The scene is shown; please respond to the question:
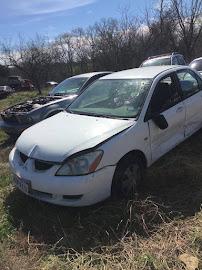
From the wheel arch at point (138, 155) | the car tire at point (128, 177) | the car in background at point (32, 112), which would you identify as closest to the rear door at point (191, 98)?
the wheel arch at point (138, 155)

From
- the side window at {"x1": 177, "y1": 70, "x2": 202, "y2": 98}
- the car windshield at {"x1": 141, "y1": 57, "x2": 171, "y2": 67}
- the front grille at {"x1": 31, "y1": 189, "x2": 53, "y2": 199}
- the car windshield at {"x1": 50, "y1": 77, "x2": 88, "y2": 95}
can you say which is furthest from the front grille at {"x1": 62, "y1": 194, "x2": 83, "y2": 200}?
the car windshield at {"x1": 141, "y1": 57, "x2": 171, "y2": 67}

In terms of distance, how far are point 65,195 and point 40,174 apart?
1.21ft

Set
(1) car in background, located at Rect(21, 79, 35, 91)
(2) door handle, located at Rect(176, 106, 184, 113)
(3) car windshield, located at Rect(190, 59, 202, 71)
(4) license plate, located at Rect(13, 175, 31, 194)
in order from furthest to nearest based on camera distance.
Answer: (1) car in background, located at Rect(21, 79, 35, 91) < (3) car windshield, located at Rect(190, 59, 202, 71) < (2) door handle, located at Rect(176, 106, 184, 113) < (4) license plate, located at Rect(13, 175, 31, 194)

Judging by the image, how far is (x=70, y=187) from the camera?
427cm

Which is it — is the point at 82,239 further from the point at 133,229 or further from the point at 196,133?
the point at 196,133

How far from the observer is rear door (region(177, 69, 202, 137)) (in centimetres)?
612

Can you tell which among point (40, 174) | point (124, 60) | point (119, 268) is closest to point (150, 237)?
point (119, 268)

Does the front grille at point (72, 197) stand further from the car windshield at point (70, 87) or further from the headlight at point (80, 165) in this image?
the car windshield at point (70, 87)

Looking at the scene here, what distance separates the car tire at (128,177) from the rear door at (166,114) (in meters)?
0.39

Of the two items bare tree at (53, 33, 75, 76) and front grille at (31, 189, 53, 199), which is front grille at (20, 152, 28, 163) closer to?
front grille at (31, 189, 53, 199)

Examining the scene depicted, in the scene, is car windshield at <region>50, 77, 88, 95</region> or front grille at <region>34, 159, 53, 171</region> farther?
car windshield at <region>50, 77, 88, 95</region>

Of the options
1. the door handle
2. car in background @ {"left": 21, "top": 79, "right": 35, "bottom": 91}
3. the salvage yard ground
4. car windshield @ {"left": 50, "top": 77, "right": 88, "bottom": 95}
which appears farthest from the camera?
car in background @ {"left": 21, "top": 79, "right": 35, "bottom": 91}

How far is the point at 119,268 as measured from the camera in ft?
11.4

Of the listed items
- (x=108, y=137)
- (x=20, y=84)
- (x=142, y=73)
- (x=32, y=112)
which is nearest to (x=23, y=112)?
(x=32, y=112)
